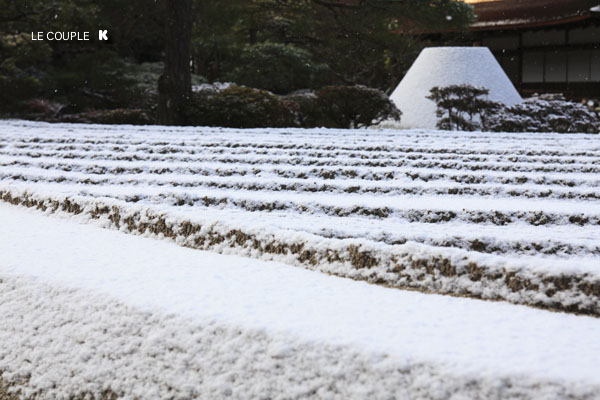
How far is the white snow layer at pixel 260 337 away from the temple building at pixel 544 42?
66.9ft

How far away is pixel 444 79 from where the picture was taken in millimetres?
13266

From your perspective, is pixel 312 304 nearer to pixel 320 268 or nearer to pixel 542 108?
pixel 320 268

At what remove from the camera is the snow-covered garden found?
1095 millimetres

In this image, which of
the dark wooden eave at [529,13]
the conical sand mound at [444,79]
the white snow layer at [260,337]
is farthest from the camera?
the dark wooden eave at [529,13]

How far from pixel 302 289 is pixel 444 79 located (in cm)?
1255

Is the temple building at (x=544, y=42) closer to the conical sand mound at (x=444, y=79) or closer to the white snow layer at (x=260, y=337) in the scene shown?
the conical sand mound at (x=444, y=79)

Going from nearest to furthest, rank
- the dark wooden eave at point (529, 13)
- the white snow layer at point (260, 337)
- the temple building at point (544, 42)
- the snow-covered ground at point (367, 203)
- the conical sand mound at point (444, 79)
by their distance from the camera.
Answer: the white snow layer at point (260, 337) → the snow-covered ground at point (367, 203) → the conical sand mound at point (444, 79) → the dark wooden eave at point (529, 13) → the temple building at point (544, 42)

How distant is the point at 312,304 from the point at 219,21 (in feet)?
55.8

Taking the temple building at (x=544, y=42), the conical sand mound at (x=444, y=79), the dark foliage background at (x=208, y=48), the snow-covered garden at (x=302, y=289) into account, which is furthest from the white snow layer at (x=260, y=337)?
the temple building at (x=544, y=42)

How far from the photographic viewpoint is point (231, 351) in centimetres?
120

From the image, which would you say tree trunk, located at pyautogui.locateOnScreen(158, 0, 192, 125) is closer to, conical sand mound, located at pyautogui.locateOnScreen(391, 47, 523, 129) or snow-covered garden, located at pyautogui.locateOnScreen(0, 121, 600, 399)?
conical sand mound, located at pyautogui.locateOnScreen(391, 47, 523, 129)

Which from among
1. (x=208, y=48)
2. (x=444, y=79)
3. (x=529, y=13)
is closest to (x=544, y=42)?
(x=529, y=13)

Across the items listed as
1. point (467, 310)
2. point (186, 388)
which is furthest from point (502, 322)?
point (186, 388)

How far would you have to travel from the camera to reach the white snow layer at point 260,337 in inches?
41.0
